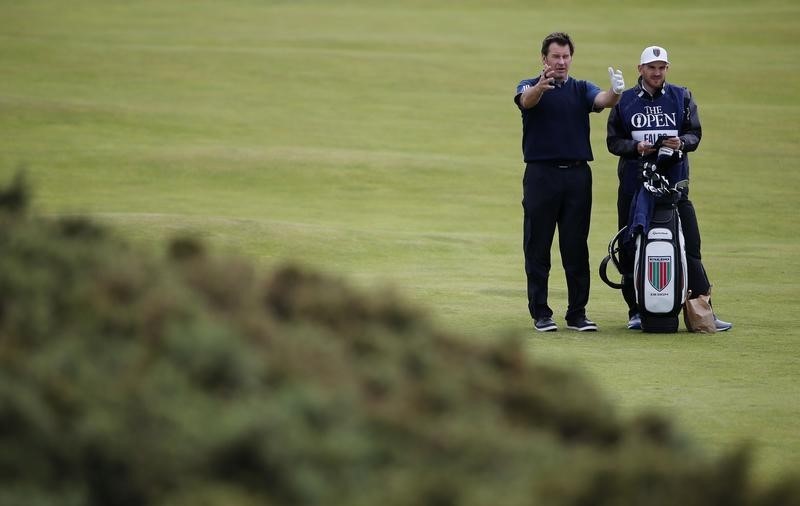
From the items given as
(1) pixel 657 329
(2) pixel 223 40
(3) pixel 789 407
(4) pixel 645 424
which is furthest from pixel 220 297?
(2) pixel 223 40

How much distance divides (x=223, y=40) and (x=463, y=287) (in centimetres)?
3304

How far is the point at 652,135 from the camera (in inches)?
428

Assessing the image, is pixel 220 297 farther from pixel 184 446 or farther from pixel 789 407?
pixel 789 407

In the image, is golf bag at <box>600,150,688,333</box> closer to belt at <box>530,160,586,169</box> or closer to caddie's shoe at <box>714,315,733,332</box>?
caddie's shoe at <box>714,315,733,332</box>

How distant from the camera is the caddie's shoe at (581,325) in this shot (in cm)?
1069

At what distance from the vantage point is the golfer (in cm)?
1080

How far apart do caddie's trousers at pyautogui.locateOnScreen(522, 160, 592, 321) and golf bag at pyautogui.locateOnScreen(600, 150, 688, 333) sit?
43 centimetres

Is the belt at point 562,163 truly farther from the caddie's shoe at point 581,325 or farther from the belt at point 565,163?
the caddie's shoe at point 581,325

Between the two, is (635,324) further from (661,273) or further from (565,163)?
(565,163)

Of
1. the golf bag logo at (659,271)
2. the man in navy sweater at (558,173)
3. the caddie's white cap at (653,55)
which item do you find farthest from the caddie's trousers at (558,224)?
the caddie's white cap at (653,55)

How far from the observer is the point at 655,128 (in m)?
10.9

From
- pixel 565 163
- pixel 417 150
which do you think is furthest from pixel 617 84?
pixel 417 150

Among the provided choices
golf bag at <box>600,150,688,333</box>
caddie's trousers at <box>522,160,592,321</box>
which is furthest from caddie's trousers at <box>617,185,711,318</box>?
caddie's trousers at <box>522,160,592,321</box>

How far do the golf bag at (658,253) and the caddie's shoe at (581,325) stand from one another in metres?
0.41
